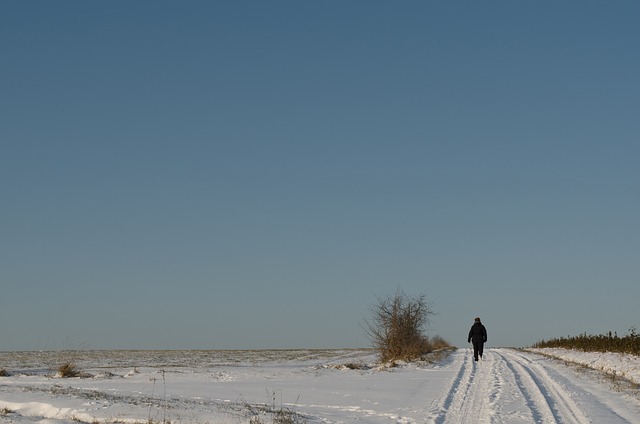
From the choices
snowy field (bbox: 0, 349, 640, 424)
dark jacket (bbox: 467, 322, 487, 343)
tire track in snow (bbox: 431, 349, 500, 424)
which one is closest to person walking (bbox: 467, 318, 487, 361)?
dark jacket (bbox: 467, 322, 487, 343)

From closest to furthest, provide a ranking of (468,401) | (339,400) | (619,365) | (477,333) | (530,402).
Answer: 1. (530,402)
2. (468,401)
3. (339,400)
4. (619,365)
5. (477,333)

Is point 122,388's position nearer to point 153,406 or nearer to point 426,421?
point 153,406

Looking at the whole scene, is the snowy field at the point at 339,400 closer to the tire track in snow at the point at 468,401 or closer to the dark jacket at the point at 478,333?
the tire track in snow at the point at 468,401

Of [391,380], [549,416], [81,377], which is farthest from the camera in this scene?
[81,377]

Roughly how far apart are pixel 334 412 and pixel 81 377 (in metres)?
13.3

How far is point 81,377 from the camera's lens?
24125mm

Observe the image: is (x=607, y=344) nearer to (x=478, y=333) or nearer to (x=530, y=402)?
(x=478, y=333)

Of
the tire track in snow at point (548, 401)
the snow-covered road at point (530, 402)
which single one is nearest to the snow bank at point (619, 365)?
the snow-covered road at point (530, 402)

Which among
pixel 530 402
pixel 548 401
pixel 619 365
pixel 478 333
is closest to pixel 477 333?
pixel 478 333

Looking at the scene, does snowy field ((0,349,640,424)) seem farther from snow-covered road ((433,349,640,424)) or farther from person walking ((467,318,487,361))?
person walking ((467,318,487,361))

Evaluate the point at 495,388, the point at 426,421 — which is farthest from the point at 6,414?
the point at 495,388

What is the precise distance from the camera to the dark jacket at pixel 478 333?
34.2 metres

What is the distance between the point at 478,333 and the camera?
34.2 m

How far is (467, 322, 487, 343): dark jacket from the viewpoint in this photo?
34188 mm
